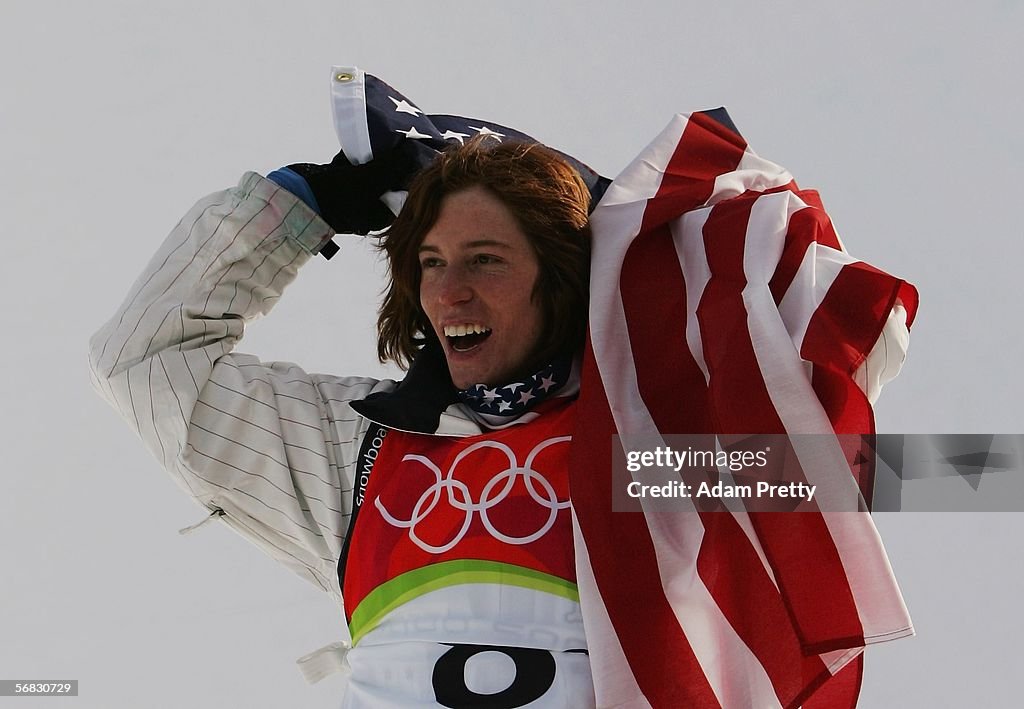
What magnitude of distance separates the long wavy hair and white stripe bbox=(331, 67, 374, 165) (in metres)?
0.10

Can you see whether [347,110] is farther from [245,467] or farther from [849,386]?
[849,386]

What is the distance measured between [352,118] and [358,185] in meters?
0.09

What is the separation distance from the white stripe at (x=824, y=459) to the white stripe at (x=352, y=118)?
621mm

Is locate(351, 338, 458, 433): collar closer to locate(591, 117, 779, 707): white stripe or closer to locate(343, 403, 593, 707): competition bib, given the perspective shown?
locate(343, 403, 593, 707): competition bib

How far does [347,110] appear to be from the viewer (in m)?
1.84

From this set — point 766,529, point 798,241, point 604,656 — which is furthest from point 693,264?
point 604,656

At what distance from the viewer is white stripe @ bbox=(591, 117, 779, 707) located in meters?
1.50

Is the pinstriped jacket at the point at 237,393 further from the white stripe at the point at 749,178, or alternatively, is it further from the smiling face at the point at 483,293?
the white stripe at the point at 749,178

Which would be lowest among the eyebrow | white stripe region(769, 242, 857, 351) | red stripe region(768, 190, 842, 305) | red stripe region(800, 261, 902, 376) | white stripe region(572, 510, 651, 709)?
white stripe region(572, 510, 651, 709)

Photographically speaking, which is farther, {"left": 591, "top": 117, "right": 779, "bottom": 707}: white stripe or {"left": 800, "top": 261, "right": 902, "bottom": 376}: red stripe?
{"left": 591, "top": 117, "right": 779, "bottom": 707}: white stripe

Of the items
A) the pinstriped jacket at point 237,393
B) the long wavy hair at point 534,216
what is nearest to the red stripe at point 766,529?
the long wavy hair at point 534,216

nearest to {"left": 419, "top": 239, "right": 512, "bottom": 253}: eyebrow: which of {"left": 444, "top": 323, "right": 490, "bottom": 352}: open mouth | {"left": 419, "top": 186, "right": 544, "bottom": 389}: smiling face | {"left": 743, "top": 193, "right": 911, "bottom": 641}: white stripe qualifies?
{"left": 419, "top": 186, "right": 544, "bottom": 389}: smiling face

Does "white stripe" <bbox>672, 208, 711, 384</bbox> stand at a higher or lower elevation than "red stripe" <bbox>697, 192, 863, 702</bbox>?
higher

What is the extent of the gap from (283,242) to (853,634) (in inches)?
37.4
